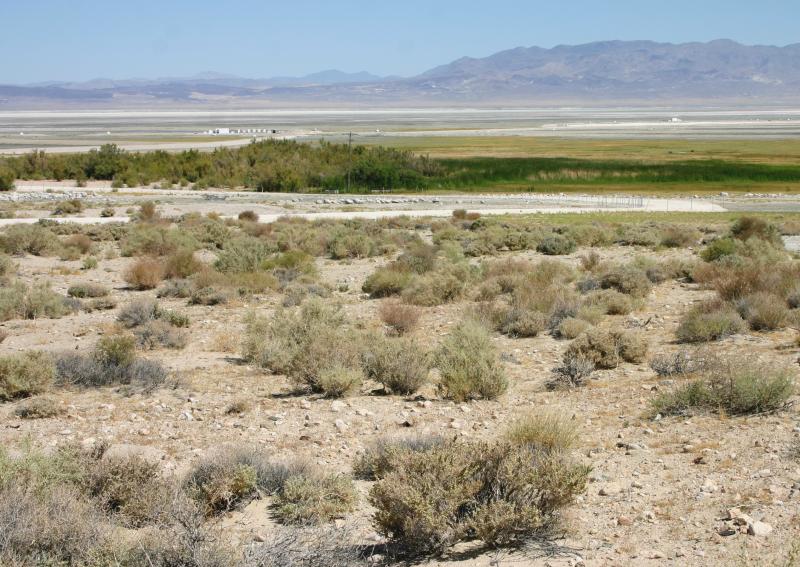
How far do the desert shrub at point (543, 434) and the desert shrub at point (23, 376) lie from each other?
617cm

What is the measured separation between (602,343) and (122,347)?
665cm

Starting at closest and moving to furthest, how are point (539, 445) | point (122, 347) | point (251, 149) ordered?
point (539, 445), point (122, 347), point (251, 149)

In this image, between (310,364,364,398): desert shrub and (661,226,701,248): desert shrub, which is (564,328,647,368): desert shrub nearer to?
(310,364,364,398): desert shrub

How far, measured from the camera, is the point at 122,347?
12.1 meters

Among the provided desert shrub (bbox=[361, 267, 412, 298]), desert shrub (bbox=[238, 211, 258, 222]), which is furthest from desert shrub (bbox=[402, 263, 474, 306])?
desert shrub (bbox=[238, 211, 258, 222])

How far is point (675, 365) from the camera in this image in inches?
458

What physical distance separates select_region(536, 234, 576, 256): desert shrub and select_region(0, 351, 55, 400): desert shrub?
18.1 metres

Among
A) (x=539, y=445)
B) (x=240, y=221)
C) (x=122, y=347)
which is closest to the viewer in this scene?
(x=539, y=445)

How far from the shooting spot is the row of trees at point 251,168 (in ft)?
213

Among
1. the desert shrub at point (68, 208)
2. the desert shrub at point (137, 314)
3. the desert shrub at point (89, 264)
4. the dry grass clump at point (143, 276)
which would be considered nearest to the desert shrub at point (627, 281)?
the desert shrub at point (137, 314)

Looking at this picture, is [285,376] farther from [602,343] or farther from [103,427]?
[602,343]

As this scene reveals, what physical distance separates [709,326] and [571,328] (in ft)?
6.96

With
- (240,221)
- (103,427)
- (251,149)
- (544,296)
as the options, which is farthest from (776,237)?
(251,149)

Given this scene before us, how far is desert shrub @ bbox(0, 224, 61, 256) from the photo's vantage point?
26.9 meters
